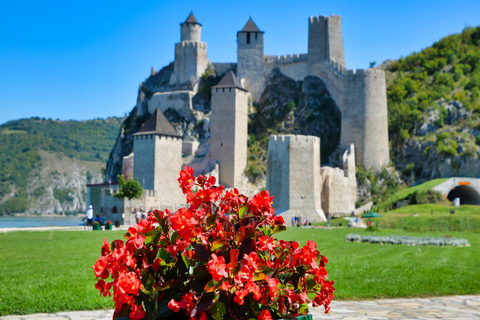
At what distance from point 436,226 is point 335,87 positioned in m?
23.9

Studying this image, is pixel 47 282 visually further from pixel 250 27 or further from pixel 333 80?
pixel 250 27

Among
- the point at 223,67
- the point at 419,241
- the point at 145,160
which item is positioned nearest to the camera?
the point at 419,241

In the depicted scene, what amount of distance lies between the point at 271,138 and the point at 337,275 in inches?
1131

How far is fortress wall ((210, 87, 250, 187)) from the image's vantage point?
149 feet

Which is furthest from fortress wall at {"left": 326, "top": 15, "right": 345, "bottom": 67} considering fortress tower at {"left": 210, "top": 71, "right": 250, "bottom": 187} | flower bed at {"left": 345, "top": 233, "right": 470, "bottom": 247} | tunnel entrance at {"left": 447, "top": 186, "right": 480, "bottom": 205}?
flower bed at {"left": 345, "top": 233, "right": 470, "bottom": 247}

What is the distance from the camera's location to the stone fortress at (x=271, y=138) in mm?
37094

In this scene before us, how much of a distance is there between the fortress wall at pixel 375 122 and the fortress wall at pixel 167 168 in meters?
14.3

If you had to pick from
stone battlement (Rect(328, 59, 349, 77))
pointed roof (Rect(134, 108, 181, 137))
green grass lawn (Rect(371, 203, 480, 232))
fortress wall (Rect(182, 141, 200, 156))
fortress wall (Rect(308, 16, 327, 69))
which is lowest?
green grass lawn (Rect(371, 203, 480, 232))

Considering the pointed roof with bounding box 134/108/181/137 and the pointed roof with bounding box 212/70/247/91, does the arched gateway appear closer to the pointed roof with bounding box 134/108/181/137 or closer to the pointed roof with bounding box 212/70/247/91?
the pointed roof with bounding box 212/70/247/91

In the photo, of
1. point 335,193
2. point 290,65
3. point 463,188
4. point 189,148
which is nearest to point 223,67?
point 290,65

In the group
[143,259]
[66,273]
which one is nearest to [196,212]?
[143,259]

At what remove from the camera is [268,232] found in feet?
12.3

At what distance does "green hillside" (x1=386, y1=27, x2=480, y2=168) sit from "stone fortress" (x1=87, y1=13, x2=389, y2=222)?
143 inches

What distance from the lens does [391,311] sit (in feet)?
20.6
